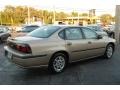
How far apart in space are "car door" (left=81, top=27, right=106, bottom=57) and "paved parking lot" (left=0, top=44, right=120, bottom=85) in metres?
0.47

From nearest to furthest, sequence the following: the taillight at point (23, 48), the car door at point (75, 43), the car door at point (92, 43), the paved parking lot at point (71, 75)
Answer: the paved parking lot at point (71, 75) → the taillight at point (23, 48) → the car door at point (75, 43) → the car door at point (92, 43)

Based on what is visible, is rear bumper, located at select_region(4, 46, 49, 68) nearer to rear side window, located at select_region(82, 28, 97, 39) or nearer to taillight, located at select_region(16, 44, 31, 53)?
taillight, located at select_region(16, 44, 31, 53)

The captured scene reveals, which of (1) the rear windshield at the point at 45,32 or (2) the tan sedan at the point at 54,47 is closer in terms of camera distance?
(2) the tan sedan at the point at 54,47

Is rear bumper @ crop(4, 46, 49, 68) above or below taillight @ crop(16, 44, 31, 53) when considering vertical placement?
below

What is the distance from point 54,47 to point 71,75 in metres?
0.96

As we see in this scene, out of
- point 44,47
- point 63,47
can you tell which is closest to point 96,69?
point 63,47

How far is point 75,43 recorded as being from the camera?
691 cm

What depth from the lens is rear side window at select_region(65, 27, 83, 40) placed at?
688 centimetres

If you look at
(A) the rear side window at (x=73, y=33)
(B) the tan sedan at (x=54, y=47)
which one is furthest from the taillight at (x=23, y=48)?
(A) the rear side window at (x=73, y=33)

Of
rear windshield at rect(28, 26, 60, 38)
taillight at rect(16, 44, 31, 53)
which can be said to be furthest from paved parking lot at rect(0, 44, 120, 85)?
rear windshield at rect(28, 26, 60, 38)

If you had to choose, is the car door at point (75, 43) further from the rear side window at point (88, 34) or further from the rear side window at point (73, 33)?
the rear side window at point (88, 34)

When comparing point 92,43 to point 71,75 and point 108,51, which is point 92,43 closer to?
point 108,51

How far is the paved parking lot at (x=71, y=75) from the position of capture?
224 inches

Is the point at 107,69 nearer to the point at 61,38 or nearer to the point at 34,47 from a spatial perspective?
the point at 61,38
